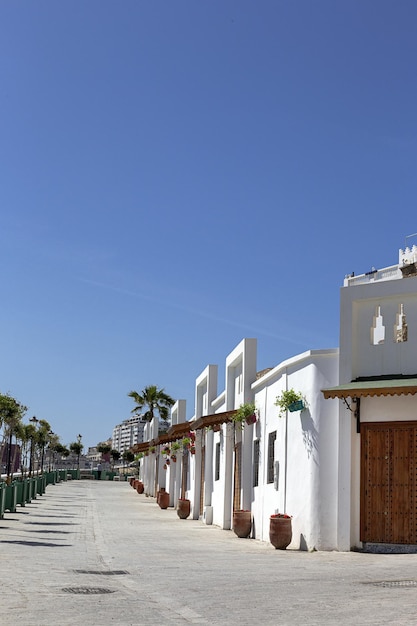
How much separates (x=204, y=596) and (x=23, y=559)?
546 cm

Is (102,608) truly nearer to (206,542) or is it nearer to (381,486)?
(381,486)

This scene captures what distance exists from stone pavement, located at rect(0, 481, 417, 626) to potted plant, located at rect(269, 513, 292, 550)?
1.25ft

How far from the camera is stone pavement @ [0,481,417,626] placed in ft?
29.8

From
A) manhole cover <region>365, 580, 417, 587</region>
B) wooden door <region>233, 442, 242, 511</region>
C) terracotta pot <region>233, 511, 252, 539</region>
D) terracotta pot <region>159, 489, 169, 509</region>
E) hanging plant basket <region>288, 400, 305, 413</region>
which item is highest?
hanging plant basket <region>288, 400, 305, 413</region>

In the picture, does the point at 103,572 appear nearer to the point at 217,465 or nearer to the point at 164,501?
the point at 217,465

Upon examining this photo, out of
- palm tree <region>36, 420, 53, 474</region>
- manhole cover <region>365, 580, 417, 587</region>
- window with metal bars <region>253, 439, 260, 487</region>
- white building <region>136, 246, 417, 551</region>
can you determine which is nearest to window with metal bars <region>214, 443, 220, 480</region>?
window with metal bars <region>253, 439, 260, 487</region>

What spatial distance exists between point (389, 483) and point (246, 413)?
765 cm

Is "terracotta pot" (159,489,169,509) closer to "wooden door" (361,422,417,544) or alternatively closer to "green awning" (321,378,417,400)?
"wooden door" (361,422,417,544)

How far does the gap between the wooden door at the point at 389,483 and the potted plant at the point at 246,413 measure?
674cm

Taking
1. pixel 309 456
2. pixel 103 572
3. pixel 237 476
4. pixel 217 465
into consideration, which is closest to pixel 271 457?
pixel 309 456

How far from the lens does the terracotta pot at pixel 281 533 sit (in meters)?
19.2

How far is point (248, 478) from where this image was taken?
25.0m

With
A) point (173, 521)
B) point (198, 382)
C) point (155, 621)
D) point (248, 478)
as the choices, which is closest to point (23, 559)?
point (155, 621)

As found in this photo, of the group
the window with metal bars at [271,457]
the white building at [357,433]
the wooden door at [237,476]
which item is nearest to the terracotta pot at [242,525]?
the window with metal bars at [271,457]
